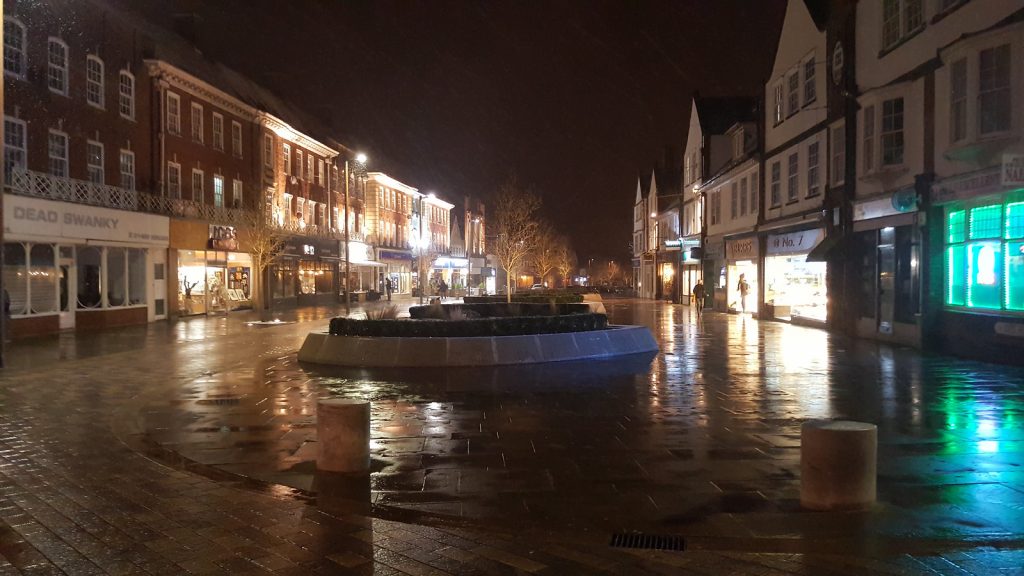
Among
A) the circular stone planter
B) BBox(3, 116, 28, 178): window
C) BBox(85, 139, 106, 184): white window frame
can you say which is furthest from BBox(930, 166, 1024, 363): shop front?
BBox(85, 139, 106, 184): white window frame

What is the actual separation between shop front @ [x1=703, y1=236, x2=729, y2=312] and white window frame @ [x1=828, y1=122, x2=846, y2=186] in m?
13.1

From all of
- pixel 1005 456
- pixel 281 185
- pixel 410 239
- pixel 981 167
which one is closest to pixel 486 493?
pixel 1005 456

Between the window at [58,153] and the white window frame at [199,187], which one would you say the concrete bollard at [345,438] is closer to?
the window at [58,153]

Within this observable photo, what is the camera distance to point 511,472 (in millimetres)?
7258

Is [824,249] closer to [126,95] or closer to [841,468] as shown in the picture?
[841,468]

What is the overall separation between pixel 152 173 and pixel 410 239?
41394mm

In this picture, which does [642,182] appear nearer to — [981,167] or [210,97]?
[210,97]

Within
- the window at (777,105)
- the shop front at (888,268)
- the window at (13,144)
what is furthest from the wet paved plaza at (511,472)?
the window at (777,105)

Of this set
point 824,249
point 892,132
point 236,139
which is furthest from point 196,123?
point 892,132

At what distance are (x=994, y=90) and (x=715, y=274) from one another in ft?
79.9

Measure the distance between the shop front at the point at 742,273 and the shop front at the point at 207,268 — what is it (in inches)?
939

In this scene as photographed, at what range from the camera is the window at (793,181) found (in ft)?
88.2

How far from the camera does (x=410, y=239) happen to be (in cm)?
7162

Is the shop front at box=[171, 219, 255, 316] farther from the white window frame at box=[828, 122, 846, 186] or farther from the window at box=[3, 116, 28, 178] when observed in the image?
the white window frame at box=[828, 122, 846, 186]
